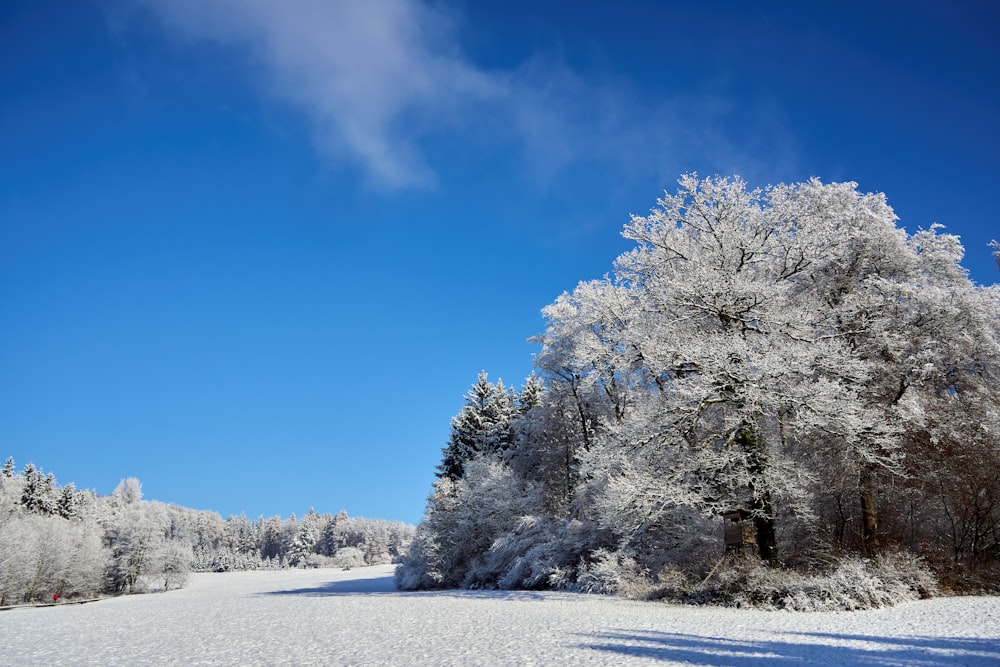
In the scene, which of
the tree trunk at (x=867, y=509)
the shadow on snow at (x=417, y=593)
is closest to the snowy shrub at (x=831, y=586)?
the tree trunk at (x=867, y=509)

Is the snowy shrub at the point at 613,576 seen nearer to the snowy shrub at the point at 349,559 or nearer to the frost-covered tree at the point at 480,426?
the frost-covered tree at the point at 480,426

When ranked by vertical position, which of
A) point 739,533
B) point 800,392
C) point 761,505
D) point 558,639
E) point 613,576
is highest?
point 800,392

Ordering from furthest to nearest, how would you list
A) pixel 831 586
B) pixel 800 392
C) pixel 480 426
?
pixel 480 426 → pixel 800 392 → pixel 831 586

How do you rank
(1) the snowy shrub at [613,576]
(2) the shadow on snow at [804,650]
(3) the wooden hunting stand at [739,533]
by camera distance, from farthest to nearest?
1. (1) the snowy shrub at [613,576]
2. (3) the wooden hunting stand at [739,533]
3. (2) the shadow on snow at [804,650]

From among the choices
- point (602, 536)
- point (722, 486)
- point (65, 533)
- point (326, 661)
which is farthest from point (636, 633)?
point (65, 533)

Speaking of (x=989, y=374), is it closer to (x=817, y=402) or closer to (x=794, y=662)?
(x=817, y=402)

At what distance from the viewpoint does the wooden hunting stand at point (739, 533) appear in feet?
46.6

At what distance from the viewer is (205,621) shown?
12.6 meters

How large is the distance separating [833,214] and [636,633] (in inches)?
547

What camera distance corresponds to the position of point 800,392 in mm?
12523

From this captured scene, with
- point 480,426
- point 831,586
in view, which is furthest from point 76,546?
point 831,586

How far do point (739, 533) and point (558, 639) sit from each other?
28.0 ft

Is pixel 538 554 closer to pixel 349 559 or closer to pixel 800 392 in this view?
pixel 800 392

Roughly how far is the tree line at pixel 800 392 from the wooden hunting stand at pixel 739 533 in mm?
352
